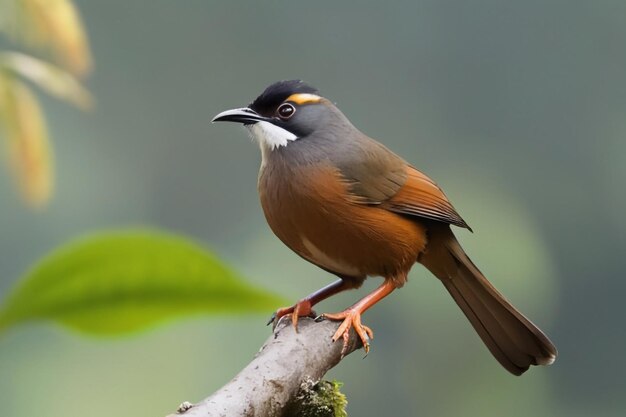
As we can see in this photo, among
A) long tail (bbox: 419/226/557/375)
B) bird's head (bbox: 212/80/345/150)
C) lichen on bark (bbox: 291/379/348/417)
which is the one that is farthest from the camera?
long tail (bbox: 419/226/557/375)

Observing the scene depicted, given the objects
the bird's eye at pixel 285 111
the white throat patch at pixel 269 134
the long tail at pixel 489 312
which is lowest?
the long tail at pixel 489 312

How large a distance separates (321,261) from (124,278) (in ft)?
1.01

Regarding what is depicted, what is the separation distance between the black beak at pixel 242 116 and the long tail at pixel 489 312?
381mm

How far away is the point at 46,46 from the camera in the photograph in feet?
9.05

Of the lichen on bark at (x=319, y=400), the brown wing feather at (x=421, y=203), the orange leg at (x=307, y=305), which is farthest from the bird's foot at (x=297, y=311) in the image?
A: the brown wing feather at (x=421, y=203)

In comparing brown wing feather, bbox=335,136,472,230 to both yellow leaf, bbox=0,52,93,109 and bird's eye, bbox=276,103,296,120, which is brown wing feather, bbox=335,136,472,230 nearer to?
bird's eye, bbox=276,103,296,120

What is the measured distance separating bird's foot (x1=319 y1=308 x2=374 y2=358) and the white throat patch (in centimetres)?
29

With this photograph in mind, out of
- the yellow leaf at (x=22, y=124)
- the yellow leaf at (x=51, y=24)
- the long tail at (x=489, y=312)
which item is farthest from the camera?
the yellow leaf at (x=51, y=24)

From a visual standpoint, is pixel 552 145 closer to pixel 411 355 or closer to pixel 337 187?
pixel 411 355

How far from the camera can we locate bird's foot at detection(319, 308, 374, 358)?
1.29 metres

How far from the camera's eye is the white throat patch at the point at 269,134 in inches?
55.7

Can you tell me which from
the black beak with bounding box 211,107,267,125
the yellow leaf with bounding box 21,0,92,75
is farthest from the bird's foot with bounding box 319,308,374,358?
the yellow leaf with bounding box 21,0,92,75

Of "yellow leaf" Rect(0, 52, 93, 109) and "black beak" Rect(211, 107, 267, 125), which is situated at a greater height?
"yellow leaf" Rect(0, 52, 93, 109)

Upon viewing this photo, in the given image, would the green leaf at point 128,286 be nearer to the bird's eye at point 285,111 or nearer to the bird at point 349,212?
the bird at point 349,212
